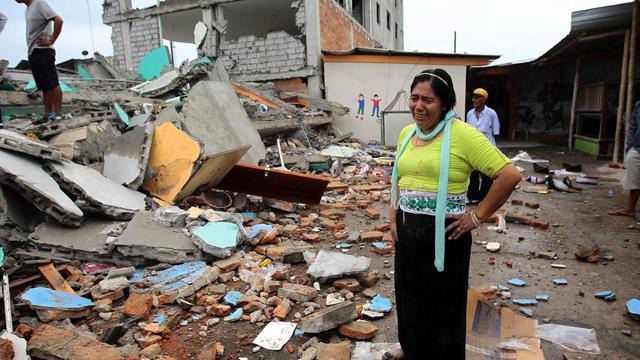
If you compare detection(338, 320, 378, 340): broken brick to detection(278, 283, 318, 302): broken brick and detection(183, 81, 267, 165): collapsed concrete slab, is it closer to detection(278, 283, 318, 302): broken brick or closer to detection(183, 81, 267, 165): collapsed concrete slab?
detection(278, 283, 318, 302): broken brick

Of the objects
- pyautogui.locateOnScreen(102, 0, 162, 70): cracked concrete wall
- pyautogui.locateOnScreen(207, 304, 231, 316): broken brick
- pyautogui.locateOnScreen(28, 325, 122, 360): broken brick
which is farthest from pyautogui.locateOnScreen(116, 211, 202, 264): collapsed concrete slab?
pyautogui.locateOnScreen(102, 0, 162, 70): cracked concrete wall

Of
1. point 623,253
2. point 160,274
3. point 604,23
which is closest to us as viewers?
point 160,274

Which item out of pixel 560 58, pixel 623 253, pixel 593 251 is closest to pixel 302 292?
pixel 593 251

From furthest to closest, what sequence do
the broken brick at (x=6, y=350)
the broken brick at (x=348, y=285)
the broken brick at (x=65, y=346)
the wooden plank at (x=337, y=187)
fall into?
the wooden plank at (x=337, y=187) → the broken brick at (x=348, y=285) → the broken brick at (x=65, y=346) → the broken brick at (x=6, y=350)

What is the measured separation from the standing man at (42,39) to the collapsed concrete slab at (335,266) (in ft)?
15.1

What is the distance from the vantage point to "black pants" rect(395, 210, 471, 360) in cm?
197

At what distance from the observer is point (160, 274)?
3.43 m

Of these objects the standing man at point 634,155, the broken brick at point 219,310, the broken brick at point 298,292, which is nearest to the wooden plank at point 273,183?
the broken brick at point 298,292

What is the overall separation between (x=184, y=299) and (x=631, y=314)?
11.3ft

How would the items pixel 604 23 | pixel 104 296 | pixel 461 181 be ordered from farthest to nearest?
pixel 604 23 < pixel 104 296 < pixel 461 181

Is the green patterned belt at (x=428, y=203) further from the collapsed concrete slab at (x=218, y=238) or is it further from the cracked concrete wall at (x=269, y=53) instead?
the cracked concrete wall at (x=269, y=53)

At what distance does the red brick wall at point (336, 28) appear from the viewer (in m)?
13.0

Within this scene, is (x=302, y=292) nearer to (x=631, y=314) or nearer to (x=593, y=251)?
(x=631, y=314)

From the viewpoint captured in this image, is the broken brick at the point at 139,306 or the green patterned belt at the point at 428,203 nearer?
the green patterned belt at the point at 428,203
